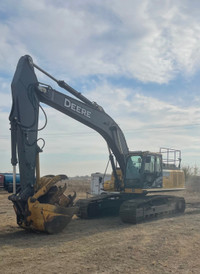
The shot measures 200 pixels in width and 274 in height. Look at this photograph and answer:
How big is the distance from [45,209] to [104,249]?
6.92 feet

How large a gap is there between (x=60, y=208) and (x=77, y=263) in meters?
2.77

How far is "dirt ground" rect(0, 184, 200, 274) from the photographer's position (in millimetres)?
6305

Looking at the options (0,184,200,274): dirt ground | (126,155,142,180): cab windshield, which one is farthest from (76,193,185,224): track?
(126,155,142,180): cab windshield

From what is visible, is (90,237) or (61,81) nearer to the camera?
(90,237)

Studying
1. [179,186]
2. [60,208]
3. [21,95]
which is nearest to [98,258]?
[60,208]

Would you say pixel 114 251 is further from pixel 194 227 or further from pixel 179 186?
pixel 179 186

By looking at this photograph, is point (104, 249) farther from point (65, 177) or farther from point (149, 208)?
point (149, 208)

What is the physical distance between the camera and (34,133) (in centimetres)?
973

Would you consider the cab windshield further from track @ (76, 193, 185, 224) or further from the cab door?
track @ (76, 193, 185, 224)

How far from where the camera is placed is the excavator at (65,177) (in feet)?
30.0

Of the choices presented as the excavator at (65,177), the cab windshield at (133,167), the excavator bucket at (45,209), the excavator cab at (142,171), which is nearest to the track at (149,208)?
the excavator at (65,177)

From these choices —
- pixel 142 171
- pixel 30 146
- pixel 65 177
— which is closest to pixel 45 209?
pixel 65 177

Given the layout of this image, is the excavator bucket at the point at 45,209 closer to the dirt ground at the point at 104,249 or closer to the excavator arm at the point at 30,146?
the excavator arm at the point at 30,146

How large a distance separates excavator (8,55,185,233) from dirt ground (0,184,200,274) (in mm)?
693
